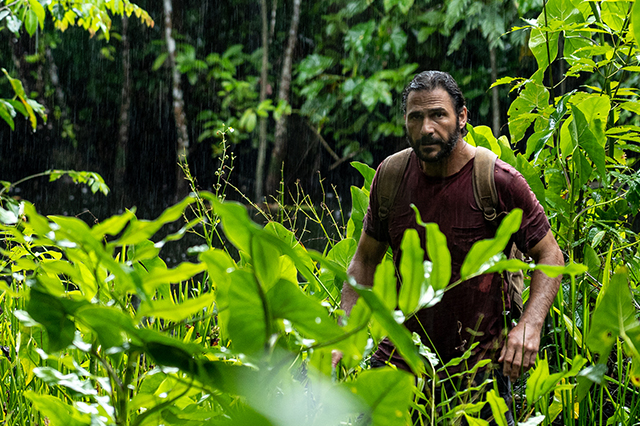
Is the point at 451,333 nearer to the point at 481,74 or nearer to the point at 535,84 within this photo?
the point at 535,84

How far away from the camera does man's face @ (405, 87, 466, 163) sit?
1129 millimetres

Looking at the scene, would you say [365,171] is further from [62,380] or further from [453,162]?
[62,380]

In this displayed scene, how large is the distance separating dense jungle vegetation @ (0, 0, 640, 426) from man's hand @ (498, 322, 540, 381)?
0.16 ft

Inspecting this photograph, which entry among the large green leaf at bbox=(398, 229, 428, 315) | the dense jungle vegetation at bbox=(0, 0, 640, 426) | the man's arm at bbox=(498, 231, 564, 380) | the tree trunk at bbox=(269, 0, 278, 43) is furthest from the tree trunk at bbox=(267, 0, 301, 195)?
the large green leaf at bbox=(398, 229, 428, 315)

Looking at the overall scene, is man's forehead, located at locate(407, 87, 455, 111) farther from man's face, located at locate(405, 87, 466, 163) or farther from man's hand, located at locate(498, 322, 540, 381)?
man's hand, located at locate(498, 322, 540, 381)

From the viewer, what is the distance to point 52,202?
22.6 feet

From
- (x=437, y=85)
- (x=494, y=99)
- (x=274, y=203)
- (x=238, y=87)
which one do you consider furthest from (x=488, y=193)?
(x=238, y=87)

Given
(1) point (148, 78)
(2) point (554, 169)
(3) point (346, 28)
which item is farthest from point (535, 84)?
(1) point (148, 78)

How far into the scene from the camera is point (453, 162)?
1.16 meters

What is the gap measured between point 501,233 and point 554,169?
1.06 metres

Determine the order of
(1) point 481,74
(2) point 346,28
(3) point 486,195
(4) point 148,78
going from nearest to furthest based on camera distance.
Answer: (3) point 486,195, (1) point 481,74, (2) point 346,28, (4) point 148,78

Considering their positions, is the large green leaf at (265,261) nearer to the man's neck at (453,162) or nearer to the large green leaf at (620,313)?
the large green leaf at (620,313)

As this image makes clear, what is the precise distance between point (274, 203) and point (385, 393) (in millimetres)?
6262

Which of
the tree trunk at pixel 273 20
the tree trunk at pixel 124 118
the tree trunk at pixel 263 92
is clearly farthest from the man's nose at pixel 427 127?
the tree trunk at pixel 124 118
